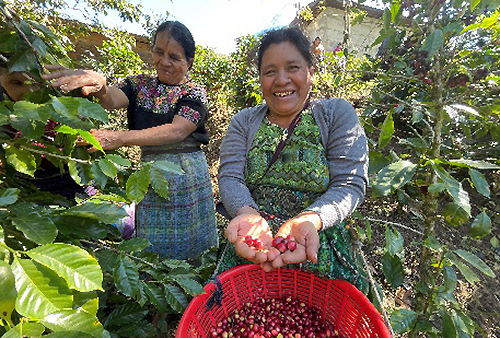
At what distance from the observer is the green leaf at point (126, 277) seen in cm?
101

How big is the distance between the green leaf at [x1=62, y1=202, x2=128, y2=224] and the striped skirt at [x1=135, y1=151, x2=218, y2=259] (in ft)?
3.17

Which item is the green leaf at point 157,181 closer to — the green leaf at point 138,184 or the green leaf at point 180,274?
the green leaf at point 138,184

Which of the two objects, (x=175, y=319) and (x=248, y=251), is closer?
(x=248, y=251)

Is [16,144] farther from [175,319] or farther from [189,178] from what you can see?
[175,319]

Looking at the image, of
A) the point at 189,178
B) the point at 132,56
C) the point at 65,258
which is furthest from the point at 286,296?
the point at 132,56

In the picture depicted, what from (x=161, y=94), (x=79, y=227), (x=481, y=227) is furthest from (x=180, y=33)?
(x=481, y=227)

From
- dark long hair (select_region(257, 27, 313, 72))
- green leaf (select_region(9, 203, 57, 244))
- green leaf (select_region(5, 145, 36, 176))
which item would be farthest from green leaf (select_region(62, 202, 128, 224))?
dark long hair (select_region(257, 27, 313, 72))

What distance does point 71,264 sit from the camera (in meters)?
0.61

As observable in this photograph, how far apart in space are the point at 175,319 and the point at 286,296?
116 centimetres

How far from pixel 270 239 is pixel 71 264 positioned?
737mm

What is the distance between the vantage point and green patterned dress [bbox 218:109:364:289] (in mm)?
1287

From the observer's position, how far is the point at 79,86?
50.4 inches

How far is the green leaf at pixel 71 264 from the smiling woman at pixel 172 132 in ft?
3.53

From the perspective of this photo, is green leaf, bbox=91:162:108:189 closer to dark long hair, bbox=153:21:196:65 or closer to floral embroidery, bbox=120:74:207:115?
floral embroidery, bbox=120:74:207:115
